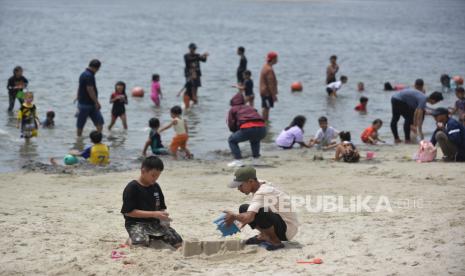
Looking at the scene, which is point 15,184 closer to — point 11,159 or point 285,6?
point 11,159

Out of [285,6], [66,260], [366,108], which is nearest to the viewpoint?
[66,260]

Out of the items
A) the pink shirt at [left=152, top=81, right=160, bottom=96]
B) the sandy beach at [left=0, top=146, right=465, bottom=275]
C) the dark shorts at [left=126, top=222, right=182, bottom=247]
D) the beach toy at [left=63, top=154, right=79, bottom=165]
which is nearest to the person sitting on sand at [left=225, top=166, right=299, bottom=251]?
the sandy beach at [left=0, top=146, right=465, bottom=275]

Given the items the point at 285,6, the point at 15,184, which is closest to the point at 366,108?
the point at 15,184

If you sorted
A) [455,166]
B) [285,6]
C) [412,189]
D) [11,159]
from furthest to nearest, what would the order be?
1. [285,6]
2. [11,159]
3. [455,166]
4. [412,189]

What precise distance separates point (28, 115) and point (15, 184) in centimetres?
380

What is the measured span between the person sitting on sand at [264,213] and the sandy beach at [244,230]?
170mm

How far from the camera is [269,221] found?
8.05m

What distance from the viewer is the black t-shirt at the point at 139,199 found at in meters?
8.06

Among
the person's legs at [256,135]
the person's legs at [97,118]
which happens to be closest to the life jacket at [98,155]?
the person's legs at [97,118]

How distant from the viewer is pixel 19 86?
19.4 meters

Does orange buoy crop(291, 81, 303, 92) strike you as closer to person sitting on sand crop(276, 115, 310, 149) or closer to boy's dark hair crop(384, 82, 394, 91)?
boy's dark hair crop(384, 82, 394, 91)

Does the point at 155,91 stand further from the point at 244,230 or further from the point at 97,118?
the point at 244,230

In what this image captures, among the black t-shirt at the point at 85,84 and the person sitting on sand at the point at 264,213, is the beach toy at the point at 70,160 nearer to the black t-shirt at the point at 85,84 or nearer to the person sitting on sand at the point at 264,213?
the black t-shirt at the point at 85,84

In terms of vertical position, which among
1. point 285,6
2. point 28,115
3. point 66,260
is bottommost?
point 66,260
